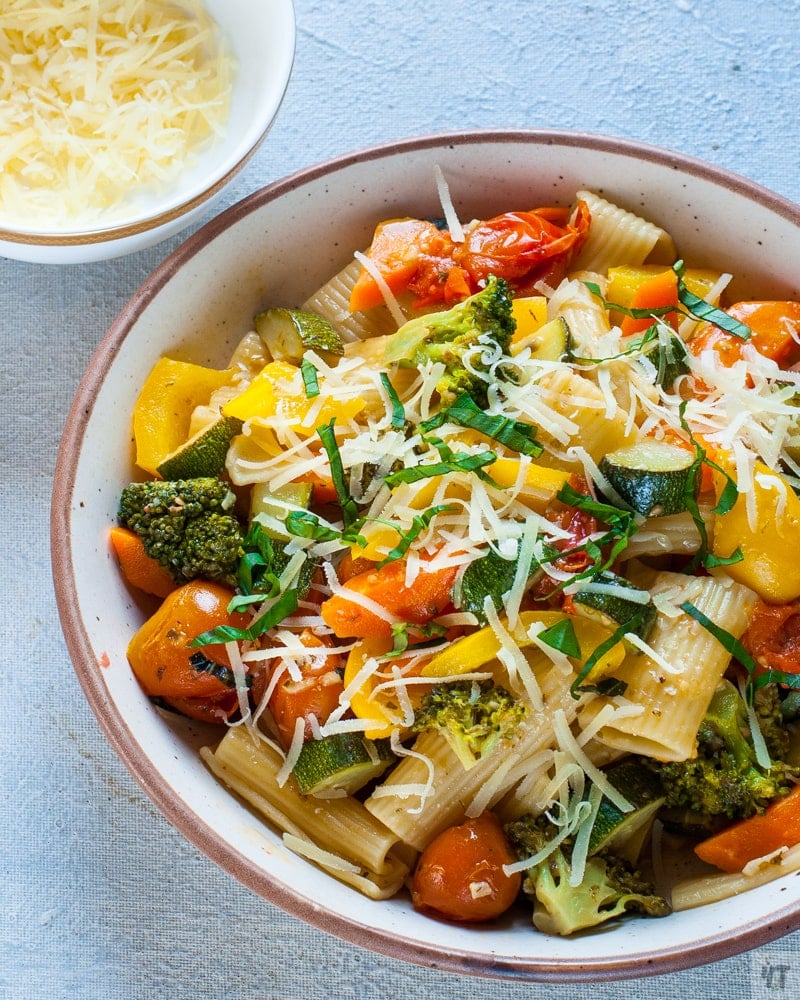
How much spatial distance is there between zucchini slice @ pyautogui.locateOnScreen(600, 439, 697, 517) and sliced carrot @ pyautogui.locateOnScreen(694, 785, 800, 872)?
815 mm

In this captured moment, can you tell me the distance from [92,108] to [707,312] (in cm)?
198

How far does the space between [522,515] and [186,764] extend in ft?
3.73

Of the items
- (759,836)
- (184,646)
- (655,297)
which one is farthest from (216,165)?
(759,836)

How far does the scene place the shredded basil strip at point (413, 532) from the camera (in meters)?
2.65

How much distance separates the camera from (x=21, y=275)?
3.65 m

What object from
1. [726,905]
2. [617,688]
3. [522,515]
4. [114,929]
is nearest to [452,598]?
[522,515]

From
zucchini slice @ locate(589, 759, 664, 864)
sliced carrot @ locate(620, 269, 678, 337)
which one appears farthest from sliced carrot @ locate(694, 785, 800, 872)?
sliced carrot @ locate(620, 269, 678, 337)

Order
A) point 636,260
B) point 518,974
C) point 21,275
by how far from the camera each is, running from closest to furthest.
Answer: point 518,974, point 636,260, point 21,275

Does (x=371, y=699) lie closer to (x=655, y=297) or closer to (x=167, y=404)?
(x=167, y=404)

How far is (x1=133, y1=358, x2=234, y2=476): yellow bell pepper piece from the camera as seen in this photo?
3041 mm

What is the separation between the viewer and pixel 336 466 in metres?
2.80

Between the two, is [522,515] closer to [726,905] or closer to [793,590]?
[793,590]

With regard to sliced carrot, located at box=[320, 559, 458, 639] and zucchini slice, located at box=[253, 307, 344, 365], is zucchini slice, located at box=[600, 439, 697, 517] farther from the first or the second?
zucchini slice, located at box=[253, 307, 344, 365]

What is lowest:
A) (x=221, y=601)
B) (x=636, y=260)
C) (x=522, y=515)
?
(x=221, y=601)
